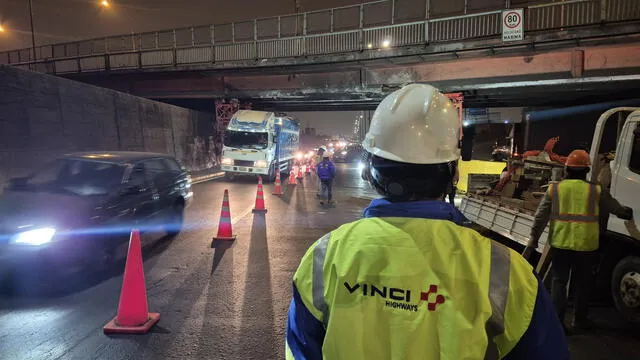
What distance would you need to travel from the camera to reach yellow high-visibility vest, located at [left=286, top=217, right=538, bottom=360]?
1.17 m

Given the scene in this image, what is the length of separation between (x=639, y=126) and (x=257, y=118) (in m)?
16.9

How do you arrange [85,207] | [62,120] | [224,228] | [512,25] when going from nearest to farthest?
[85,207] < [224,228] < [62,120] < [512,25]

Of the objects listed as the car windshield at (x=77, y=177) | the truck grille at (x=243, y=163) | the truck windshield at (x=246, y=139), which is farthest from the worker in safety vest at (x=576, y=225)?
the truck windshield at (x=246, y=139)

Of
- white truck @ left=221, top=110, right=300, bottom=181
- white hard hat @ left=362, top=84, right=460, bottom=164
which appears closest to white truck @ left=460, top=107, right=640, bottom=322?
white hard hat @ left=362, top=84, right=460, bottom=164

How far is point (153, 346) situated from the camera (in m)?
3.82

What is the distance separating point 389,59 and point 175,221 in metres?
14.5

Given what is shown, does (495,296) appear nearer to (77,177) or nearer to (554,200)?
(554,200)

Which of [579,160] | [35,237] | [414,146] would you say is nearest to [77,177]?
[35,237]

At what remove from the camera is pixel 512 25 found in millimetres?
15969

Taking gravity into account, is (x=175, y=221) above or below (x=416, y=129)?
below

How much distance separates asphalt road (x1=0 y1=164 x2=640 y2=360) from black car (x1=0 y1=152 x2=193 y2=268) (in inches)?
17.1

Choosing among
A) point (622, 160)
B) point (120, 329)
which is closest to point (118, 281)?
point (120, 329)

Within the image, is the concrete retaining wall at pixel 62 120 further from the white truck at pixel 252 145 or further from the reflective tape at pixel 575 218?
the reflective tape at pixel 575 218

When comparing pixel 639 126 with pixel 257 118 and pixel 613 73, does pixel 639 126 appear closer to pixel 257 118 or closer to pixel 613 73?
pixel 613 73
